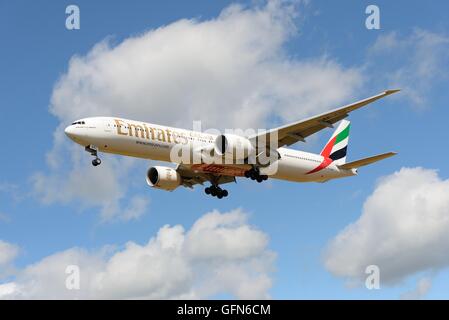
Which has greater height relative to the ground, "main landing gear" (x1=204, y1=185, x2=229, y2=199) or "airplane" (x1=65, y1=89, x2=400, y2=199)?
"airplane" (x1=65, y1=89, x2=400, y2=199)

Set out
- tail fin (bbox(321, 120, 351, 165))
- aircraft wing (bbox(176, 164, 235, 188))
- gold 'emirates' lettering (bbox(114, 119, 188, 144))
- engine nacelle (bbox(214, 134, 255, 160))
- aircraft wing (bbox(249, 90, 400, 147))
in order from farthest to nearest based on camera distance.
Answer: tail fin (bbox(321, 120, 351, 165)), aircraft wing (bbox(176, 164, 235, 188)), engine nacelle (bbox(214, 134, 255, 160)), gold 'emirates' lettering (bbox(114, 119, 188, 144)), aircraft wing (bbox(249, 90, 400, 147))

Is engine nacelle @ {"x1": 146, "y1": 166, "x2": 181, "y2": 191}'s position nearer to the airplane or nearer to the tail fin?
the airplane

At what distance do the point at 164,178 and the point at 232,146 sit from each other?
7.98 metres

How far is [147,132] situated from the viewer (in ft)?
127

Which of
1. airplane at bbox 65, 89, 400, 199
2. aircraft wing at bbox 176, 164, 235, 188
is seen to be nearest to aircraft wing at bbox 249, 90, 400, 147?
airplane at bbox 65, 89, 400, 199

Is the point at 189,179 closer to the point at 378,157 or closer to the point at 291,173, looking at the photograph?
the point at 291,173

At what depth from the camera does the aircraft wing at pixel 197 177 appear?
150ft

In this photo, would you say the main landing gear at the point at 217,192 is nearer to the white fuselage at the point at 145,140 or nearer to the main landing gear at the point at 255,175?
the white fuselage at the point at 145,140

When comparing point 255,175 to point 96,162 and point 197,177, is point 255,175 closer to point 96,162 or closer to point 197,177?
point 197,177

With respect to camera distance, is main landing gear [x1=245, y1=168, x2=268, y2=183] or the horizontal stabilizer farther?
main landing gear [x1=245, y1=168, x2=268, y2=183]

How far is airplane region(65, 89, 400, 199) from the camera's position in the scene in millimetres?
37719

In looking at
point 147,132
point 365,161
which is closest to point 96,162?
point 147,132

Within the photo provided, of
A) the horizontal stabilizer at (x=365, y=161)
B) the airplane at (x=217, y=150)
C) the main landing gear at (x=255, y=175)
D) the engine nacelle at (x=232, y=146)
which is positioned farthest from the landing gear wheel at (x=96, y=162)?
the horizontal stabilizer at (x=365, y=161)
